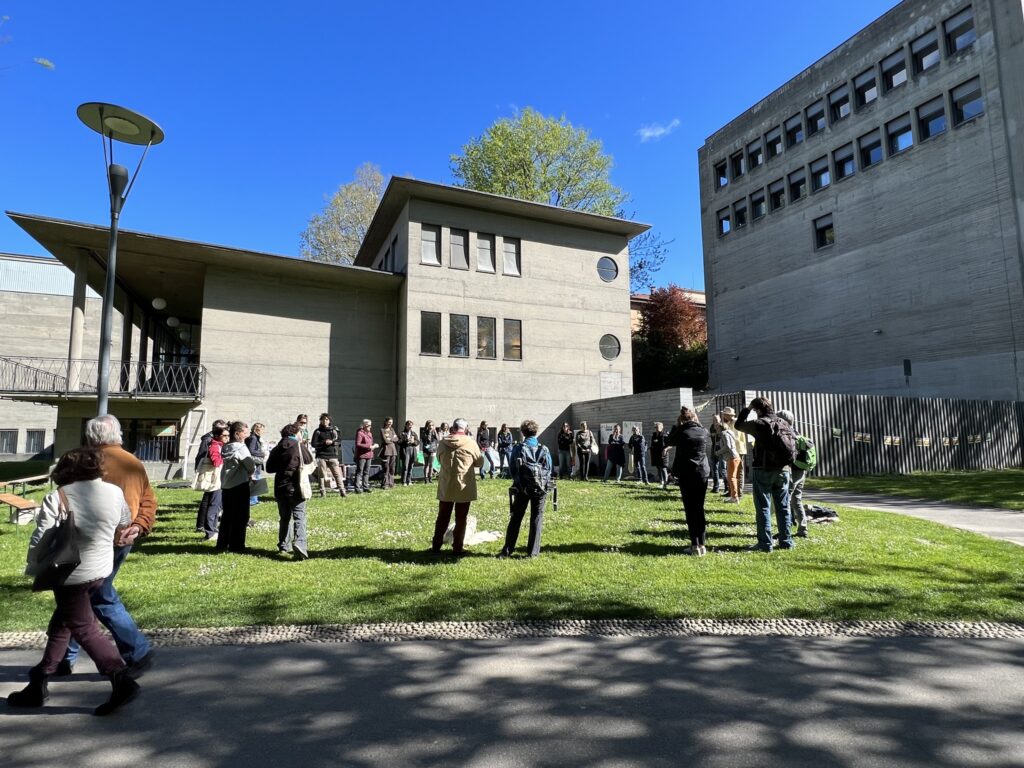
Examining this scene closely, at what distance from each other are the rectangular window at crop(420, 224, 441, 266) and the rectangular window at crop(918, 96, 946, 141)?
73.0ft

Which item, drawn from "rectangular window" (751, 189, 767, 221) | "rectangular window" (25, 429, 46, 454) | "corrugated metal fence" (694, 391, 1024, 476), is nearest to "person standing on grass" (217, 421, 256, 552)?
"corrugated metal fence" (694, 391, 1024, 476)

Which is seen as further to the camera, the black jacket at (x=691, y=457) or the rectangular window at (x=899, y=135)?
the rectangular window at (x=899, y=135)

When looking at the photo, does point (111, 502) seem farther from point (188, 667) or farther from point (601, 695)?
point (601, 695)

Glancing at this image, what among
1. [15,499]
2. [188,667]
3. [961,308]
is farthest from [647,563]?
[961,308]

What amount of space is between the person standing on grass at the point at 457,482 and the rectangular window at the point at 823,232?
29376 millimetres

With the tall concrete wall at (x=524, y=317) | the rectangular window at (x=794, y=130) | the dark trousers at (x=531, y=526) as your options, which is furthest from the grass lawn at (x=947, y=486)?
the rectangular window at (x=794, y=130)

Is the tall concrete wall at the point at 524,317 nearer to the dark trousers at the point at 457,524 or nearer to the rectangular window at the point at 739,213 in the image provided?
the rectangular window at the point at 739,213

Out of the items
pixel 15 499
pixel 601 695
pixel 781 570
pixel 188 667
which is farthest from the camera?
pixel 15 499

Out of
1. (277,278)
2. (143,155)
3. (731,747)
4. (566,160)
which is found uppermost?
(566,160)

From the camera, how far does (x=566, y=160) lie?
33.7 metres

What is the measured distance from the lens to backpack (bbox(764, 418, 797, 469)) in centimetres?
764

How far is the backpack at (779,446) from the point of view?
301 inches

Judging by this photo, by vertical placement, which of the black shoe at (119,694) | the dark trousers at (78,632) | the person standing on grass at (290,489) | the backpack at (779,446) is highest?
the backpack at (779,446)

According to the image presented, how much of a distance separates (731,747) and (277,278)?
22.4m
